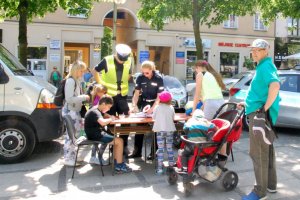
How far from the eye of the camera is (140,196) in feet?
16.8

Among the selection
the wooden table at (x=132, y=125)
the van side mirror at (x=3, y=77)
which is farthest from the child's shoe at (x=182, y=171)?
the van side mirror at (x=3, y=77)

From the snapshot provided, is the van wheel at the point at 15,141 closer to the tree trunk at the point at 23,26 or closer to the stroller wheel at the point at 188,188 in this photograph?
the stroller wheel at the point at 188,188

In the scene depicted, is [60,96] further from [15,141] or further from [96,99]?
[15,141]

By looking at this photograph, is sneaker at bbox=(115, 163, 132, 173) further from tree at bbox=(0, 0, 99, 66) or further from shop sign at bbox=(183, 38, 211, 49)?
shop sign at bbox=(183, 38, 211, 49)

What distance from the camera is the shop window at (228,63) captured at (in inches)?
1292

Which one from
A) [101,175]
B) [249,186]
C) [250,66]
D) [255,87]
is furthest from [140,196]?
[250,66]

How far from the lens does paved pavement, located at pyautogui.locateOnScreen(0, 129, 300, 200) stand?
202 inches

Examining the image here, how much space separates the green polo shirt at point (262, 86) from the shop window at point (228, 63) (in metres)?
28.5

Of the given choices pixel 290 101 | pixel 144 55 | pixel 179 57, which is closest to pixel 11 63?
pixel 290 101

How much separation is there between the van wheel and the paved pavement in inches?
5.9

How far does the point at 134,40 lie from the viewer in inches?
1210

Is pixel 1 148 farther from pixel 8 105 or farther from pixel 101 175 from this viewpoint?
pixel 101 175

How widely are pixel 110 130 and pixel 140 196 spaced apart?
55.0 inches

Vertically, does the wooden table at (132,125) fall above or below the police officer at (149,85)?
below
